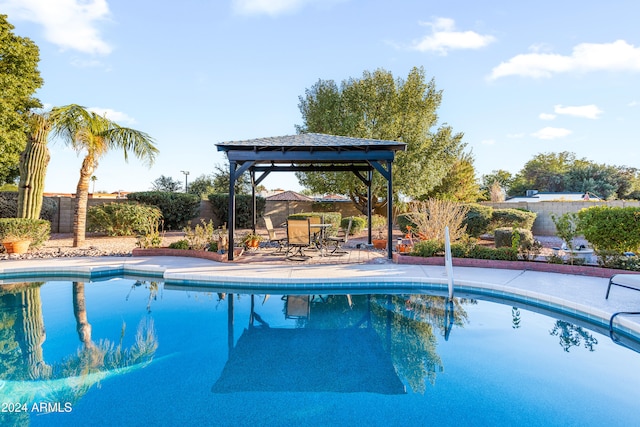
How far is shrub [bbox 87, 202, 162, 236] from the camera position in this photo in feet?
46.1

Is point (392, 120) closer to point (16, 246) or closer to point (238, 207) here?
point (238, 207)

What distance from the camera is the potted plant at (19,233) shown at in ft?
33.1

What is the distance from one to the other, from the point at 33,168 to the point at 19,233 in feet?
8.37

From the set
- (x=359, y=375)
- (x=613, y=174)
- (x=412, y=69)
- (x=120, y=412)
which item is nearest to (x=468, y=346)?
(x=359, y=375)

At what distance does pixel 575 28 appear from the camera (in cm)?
1141

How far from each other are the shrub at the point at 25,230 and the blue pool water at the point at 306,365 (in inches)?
186

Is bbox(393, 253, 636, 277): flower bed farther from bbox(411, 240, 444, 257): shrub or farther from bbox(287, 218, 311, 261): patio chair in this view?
bbox(287, 218, 311, 261): patio chair

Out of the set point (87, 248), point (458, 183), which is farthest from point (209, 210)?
point (458, 183)

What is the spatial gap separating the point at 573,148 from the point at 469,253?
164 ft

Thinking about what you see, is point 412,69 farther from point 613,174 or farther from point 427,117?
point 613,174

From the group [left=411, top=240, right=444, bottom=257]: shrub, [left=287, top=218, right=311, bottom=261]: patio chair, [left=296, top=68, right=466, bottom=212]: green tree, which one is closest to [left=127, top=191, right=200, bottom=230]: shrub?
[left=296, top=68, right=466, bottom=212]: green tree

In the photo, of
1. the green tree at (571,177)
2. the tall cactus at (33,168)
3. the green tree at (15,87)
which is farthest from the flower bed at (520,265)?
the green tree at (571,177)

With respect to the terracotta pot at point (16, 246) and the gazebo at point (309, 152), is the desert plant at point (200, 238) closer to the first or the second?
the gazebo at point (309, 152)

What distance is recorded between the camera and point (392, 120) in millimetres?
16547
